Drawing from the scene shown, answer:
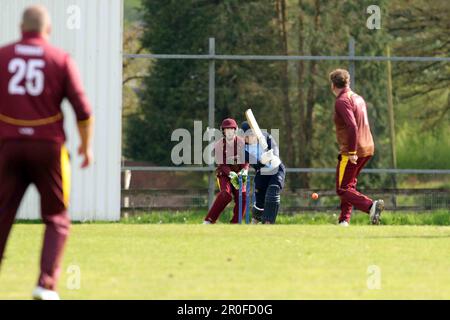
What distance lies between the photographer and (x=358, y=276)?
10547 mm

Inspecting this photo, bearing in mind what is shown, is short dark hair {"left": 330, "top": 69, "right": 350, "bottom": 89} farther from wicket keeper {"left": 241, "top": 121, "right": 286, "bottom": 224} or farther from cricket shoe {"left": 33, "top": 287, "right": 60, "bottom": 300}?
cricket shoe {"left": 33, "top": 287, "right": 60, "bottom": 300}

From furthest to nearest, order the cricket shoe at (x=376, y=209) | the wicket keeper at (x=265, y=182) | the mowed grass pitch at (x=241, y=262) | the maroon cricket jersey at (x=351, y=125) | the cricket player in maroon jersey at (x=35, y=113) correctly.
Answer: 1. the wicket keeper at (x=265, y=182)
2. the cricket shoe at (x=376, y=209)
3. the maroon cricket jersey at (x=351, y=125)
4. the mowed grass pitch at (x=241, y=262)
5. the cricket player in maroon jersey at (x=35, y=113)

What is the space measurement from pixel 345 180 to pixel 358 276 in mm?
5847

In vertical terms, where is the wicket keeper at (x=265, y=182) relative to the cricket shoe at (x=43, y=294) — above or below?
above

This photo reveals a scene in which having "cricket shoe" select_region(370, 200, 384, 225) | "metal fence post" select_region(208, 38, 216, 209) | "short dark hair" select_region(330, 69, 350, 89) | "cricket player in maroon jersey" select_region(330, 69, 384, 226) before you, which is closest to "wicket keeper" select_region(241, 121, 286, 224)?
"metal fence post" select_region(208, 38, 216, 209)

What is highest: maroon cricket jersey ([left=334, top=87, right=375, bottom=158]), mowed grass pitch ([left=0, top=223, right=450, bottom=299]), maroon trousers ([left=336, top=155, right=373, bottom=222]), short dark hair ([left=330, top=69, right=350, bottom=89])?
short dark hair ([left=330, top=69, right=350, bottom=89])

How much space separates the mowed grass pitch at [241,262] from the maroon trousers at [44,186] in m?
0.33

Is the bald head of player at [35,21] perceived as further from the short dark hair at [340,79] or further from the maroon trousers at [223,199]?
the maroon trousers at [223,199]

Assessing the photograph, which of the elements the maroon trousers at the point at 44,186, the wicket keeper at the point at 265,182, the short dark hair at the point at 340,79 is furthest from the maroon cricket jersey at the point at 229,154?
the maroon trousers at the point at 44,186

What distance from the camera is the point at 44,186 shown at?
9.12m

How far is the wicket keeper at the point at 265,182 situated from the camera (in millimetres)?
18109

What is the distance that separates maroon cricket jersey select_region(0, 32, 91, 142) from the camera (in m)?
8.99

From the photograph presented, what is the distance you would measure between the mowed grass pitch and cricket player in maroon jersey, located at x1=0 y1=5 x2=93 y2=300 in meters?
0.68

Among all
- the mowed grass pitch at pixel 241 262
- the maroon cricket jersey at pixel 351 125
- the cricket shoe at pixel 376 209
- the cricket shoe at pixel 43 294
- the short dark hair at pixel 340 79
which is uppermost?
the short dark hair at pixel 340 79
